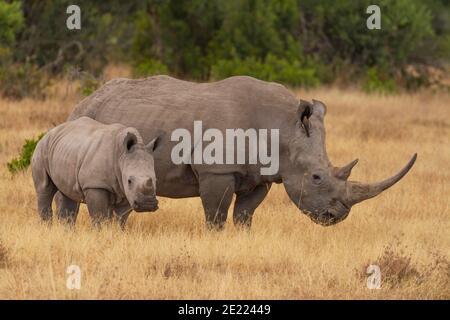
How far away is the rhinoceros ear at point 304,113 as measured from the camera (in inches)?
375

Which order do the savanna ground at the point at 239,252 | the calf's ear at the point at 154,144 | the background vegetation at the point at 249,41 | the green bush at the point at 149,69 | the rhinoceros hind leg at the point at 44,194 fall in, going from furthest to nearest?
the background vegetation at the point at 249,41
the green bush at the point at 149,69
the rhinoceros hind leg at the point at 44,194
the calf's ear at the point at 154,144
the savanna ground at the point at 239,252

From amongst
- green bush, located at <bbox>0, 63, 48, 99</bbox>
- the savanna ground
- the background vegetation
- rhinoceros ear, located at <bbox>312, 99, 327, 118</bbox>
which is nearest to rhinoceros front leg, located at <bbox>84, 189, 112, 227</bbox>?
the savanna ground

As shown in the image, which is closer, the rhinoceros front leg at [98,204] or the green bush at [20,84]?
the rhinoceros front leg at [98,204]

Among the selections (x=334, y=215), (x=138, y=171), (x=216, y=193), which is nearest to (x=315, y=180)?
(x=334, y=215)

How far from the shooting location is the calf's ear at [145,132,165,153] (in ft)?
29.5

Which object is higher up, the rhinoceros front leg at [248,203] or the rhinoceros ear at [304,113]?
the rhinoceros ear at [304,113]

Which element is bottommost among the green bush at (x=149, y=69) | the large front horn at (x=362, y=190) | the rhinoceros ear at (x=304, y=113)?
the green bush at (x=149, y=69)

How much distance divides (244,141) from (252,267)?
1563 mm

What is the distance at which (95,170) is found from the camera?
9.13m

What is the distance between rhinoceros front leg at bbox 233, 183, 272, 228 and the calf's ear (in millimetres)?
1097

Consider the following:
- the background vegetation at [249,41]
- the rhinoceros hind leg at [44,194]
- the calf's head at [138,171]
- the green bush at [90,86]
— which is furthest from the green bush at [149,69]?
the calf's head at [138,171]

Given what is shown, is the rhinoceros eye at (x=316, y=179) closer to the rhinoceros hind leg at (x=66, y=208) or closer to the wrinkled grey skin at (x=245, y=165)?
the wrinkled grey skin at (x=245, y=165)

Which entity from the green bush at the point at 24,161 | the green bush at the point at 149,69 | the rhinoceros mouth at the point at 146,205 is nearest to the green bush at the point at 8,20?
the green bush at the point at 149,69

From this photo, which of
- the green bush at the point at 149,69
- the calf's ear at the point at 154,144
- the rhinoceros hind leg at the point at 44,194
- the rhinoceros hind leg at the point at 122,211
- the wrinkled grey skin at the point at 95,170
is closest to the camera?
the wrinkled grey skin at the point at 95,170
